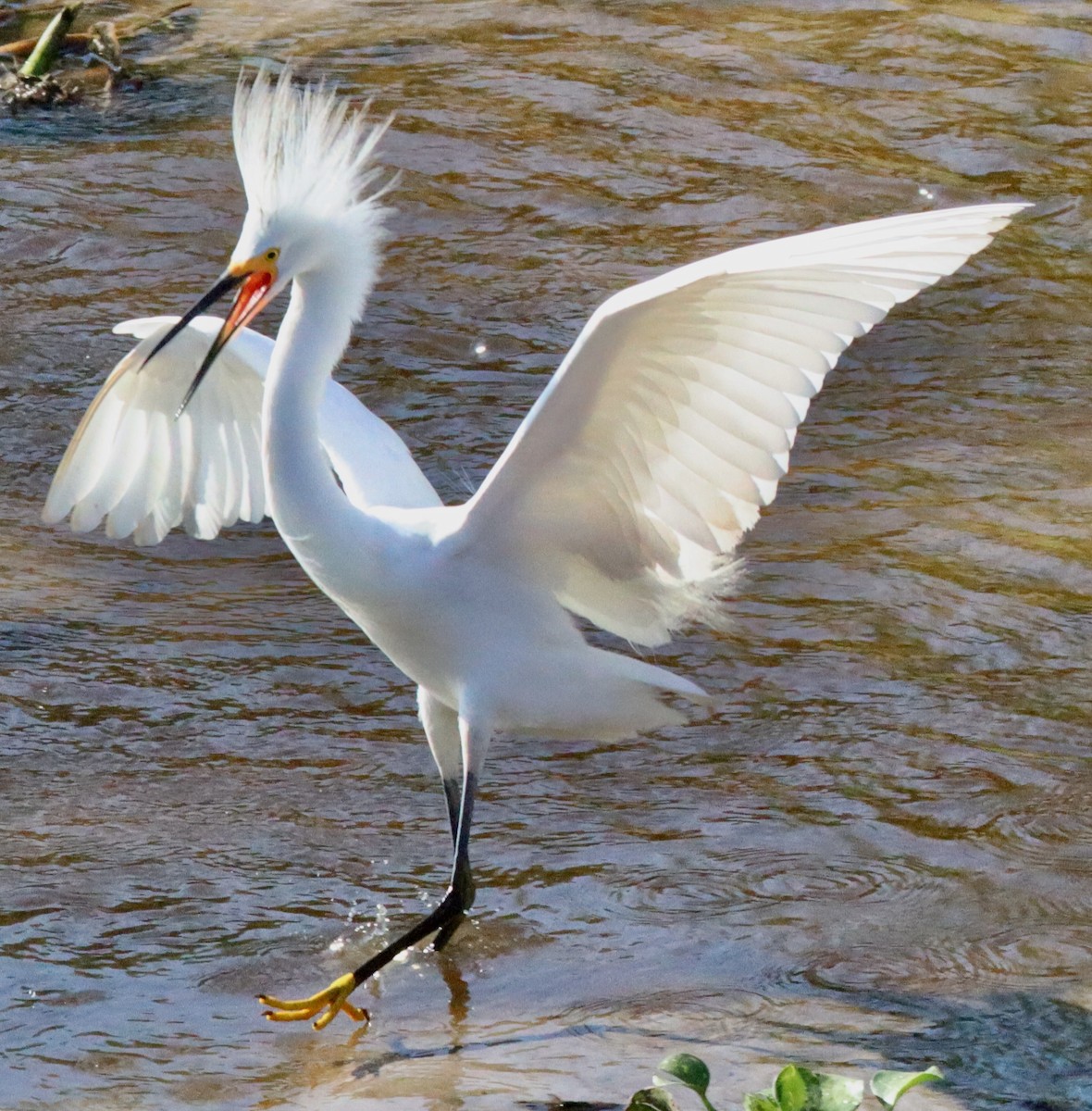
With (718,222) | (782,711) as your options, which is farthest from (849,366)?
(782,711)

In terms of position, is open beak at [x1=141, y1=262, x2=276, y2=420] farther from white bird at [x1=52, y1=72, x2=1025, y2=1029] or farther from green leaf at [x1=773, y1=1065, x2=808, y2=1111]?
green leaf at [x1=773, y1=1065, x2=808, y2=1111]

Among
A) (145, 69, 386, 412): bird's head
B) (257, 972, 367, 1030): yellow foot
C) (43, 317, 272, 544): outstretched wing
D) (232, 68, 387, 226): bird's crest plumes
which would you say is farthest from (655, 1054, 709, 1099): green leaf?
(43, 317, 272, 544): outstretched wing

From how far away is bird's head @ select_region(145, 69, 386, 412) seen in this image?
3.79m

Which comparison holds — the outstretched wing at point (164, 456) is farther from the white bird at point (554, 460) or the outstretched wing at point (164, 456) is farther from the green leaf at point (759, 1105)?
the green leaf at point (759, 1105)

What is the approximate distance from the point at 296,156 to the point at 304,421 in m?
0.58

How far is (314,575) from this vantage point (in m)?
3.92

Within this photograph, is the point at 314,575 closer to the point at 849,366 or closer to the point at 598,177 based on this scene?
the point at 849,366

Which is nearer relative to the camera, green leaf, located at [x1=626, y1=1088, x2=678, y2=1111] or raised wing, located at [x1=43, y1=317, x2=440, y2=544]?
green leaf, located at [x1=626, y1=1088, x2=678, y2=1111]

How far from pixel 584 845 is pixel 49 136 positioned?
19.8ft

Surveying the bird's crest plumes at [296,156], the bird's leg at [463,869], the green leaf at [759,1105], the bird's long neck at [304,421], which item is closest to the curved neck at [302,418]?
the bird's long neck at [304,421]

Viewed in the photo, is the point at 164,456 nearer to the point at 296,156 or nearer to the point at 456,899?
the point at 296,156

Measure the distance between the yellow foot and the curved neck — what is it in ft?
3.08

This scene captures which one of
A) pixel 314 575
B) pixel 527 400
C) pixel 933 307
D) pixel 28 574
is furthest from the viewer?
pixel 933 307

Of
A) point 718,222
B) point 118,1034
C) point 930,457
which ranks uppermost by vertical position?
point 718,222
